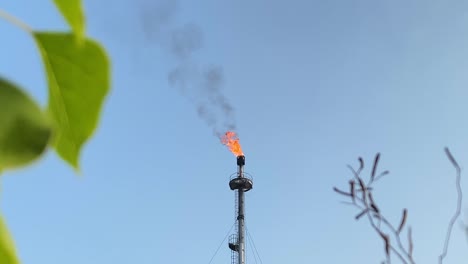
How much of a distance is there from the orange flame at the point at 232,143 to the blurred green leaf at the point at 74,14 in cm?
2901

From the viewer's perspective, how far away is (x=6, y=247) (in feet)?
0.64

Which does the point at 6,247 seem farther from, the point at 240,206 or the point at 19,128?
the point at 240,206

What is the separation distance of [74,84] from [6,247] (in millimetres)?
92

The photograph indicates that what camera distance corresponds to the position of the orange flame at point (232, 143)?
2980 cm

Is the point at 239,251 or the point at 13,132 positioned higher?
the point at 239,251

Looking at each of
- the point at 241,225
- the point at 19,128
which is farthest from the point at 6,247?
the point at 241,225

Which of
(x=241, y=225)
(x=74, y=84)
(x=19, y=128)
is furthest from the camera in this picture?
(x=241, y=225)

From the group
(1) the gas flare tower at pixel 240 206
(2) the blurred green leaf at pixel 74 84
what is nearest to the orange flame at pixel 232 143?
(1) the gas flare tower at pixel 240 206

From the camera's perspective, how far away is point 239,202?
25.0 meters

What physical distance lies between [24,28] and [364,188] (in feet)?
1.03

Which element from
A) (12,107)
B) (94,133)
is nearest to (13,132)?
(12,107)

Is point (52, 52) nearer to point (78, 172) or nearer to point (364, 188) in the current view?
Result: point (78, 172)

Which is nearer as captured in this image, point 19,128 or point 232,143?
point 19,128

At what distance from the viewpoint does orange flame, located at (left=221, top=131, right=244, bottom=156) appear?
29.8 m
